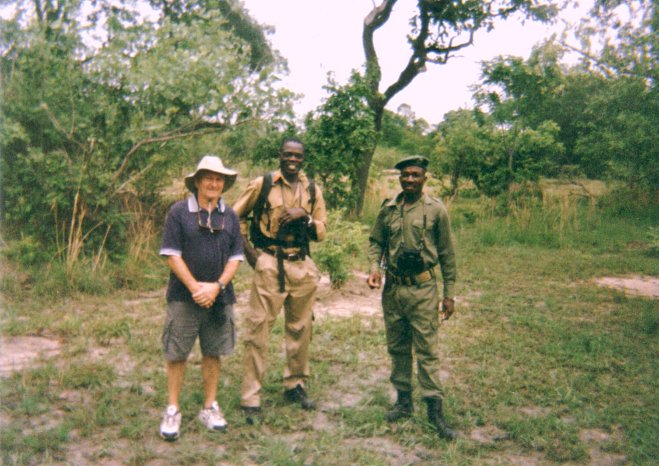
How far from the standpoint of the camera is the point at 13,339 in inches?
230

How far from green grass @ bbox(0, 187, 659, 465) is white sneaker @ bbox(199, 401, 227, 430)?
0.07m

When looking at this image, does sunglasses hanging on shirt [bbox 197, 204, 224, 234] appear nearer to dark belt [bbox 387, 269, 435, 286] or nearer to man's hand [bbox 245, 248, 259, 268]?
man's hand [bbox 245, 248, 259, 268]

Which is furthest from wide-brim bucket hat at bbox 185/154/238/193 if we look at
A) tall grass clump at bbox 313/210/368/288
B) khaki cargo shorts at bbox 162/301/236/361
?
tall grass clump at bbox 313/210/368/288

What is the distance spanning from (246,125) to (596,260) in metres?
6.92

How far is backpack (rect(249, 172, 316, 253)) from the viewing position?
4469 mm

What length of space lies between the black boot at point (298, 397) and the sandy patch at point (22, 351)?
224 centimetres

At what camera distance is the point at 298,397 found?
4.67 metres

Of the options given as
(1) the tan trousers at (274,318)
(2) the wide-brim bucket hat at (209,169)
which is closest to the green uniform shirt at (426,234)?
(1) the tan trousers at (274,318)

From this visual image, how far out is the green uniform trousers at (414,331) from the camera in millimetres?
4215

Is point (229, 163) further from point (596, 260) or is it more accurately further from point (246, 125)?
point (596, 260)

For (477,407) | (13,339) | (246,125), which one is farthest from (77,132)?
(477,407)

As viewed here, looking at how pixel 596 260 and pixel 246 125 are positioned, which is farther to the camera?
pixel 596 260

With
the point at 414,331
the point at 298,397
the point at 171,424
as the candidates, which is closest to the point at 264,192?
the point at 414,331

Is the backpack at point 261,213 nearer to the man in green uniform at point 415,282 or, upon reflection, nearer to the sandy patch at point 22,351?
the man in green uniform at point 415,282
